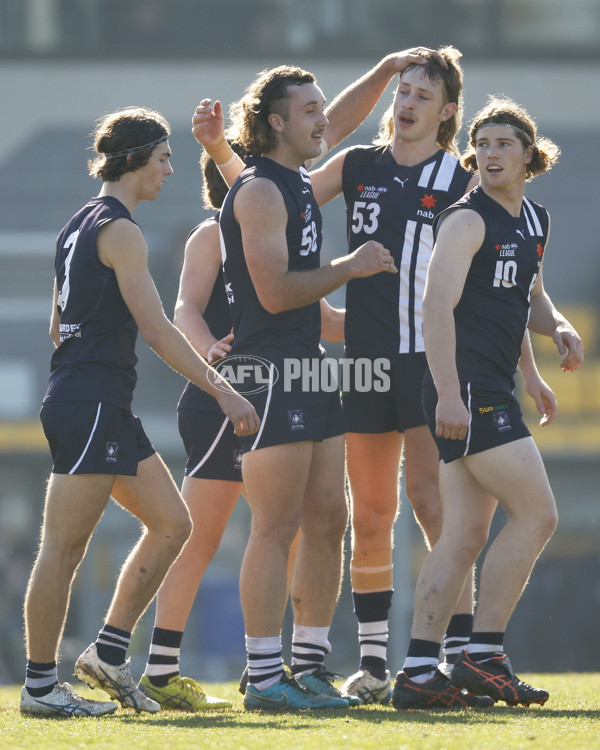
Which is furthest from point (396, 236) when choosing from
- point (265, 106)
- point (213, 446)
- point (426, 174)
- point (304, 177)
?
point (213, 446)

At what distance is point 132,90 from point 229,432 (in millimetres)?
17821

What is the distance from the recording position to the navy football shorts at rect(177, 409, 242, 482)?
4.95 m

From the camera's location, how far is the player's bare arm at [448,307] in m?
4.29

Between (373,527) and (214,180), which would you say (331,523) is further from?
(214,180)

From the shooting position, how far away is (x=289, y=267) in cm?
449

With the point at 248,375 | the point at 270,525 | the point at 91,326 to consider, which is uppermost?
the point at 91,326

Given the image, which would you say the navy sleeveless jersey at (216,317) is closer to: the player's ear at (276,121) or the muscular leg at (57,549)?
the player's ear at (276,121)

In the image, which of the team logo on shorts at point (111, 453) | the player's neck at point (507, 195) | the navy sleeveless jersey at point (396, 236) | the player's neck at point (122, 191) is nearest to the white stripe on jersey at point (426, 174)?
the navy sleeveless jersey at point (396, 236)

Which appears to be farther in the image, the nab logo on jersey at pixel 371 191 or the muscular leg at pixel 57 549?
the nab logo on jersey at pixel 371 191

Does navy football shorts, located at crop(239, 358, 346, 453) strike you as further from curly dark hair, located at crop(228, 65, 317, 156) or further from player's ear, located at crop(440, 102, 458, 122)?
player's ear, located at crop(440, 102, 458, 122)

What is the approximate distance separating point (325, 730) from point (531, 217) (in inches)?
74.8

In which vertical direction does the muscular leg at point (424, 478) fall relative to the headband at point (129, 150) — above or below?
below

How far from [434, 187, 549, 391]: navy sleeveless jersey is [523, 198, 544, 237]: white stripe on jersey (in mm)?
35

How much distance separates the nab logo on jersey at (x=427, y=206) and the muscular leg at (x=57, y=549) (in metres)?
1.57
